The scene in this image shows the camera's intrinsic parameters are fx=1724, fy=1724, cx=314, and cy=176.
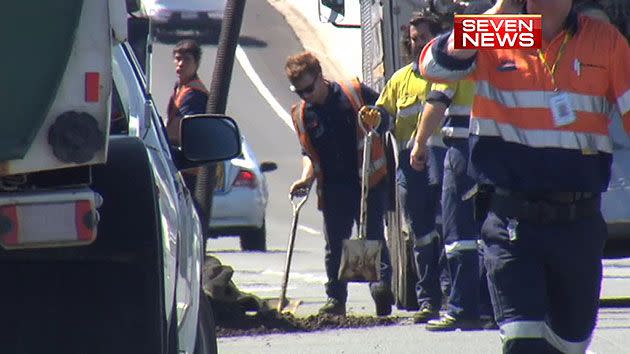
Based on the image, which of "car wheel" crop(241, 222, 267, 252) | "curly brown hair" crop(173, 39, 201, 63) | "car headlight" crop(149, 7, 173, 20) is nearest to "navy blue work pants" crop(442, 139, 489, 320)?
"curly brown hair" crop(173, 39, 201, 63)

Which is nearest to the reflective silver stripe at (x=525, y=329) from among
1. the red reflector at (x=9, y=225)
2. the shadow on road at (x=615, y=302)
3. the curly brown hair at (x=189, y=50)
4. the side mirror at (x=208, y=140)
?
the side mirror at (x=208, y=140)

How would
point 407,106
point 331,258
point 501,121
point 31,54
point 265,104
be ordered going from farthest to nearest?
point 265,104
point 331,258
point 407,106
point 501,121
point 31,54

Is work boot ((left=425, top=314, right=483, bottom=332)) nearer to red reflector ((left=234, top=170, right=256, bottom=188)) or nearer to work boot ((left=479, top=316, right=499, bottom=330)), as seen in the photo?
work boot ((left=479, top=316, right=499, bottom=330))

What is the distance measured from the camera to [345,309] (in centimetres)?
1224

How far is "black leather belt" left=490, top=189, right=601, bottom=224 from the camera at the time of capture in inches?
255

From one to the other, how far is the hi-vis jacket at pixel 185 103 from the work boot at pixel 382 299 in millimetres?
1919

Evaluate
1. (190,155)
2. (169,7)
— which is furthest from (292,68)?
(169,7)

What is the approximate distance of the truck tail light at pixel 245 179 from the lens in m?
19.5

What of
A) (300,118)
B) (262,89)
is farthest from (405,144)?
(262,89)

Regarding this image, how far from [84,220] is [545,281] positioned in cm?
300

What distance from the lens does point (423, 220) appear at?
11602 mm

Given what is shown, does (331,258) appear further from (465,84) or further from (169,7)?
(169,7)

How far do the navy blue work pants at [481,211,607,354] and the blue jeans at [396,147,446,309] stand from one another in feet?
16.0

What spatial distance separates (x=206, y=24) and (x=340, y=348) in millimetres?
31381
